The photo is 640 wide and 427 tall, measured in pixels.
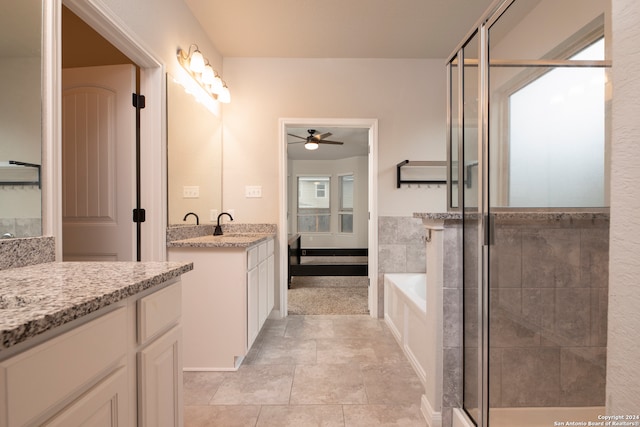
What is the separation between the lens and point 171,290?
974mm

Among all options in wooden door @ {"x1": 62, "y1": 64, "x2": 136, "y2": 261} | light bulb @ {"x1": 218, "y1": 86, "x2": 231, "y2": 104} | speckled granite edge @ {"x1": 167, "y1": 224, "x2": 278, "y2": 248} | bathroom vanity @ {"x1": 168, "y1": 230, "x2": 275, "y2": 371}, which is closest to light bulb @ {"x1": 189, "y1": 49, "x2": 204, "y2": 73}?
light bulb @ {"x1": 218, "y1": 86, "x2": 231, "y2": 104}

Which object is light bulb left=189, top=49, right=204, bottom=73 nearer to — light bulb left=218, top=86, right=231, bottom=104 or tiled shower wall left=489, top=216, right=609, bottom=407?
light bulb left=218, top=86, right=231, bottom=104

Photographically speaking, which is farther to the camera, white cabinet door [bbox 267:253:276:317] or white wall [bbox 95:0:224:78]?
white cabinet door [bbox 267:253:276:317]

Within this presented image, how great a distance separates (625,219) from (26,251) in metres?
1.66

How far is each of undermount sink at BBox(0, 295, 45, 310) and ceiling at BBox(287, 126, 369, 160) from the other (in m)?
4.37

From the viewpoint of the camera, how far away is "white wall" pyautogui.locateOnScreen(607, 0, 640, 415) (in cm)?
55

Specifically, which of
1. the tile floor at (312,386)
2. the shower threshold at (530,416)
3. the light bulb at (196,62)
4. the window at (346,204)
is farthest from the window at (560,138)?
the window at (346,204)

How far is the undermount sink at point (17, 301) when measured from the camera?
59cm

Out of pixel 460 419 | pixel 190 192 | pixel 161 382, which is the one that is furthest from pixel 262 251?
pixel 460 419

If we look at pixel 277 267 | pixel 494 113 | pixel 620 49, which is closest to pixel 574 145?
pixel 494 113

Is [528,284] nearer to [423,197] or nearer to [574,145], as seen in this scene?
[574,145]

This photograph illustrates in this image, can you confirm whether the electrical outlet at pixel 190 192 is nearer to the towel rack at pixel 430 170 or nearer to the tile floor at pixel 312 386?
the tile floor at pixel 312 386

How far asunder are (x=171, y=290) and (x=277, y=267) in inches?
82.7

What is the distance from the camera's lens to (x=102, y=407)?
68cm
